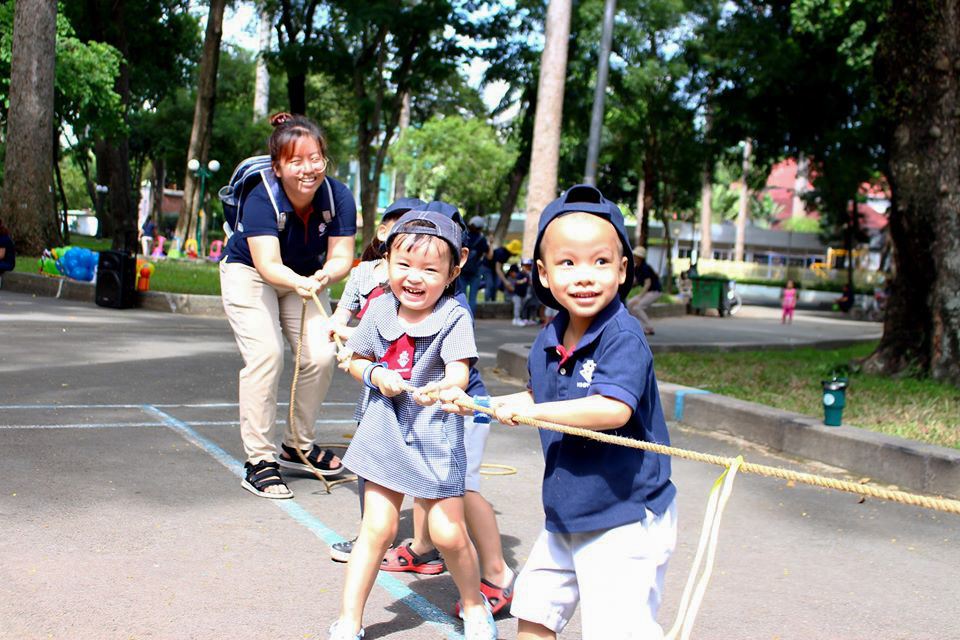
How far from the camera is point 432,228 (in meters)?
3.64

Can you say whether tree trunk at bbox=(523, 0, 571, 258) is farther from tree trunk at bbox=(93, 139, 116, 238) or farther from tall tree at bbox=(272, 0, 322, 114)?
tree trunk at bbox=(93, 139, 116, 238)

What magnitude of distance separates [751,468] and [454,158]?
163 ft

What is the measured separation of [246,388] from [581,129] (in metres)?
28.4

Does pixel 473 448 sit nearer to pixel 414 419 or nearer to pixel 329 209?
pixel 414 419

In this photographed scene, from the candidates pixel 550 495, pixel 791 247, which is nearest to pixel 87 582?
pixel 550 495

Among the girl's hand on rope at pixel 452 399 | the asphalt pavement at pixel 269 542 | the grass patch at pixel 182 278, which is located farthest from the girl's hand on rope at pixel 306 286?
the grass patch at pixel 182 278

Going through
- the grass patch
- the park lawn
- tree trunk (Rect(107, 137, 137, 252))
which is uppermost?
tree trunk (Rect(107, 137, 137, 252))

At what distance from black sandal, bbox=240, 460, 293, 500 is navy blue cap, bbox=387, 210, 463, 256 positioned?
82.2 inches

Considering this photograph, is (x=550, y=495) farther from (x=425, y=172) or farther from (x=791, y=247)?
(x=791, y=247)

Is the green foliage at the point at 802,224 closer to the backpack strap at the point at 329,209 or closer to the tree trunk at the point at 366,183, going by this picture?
the tree trunk at the point at 366,183

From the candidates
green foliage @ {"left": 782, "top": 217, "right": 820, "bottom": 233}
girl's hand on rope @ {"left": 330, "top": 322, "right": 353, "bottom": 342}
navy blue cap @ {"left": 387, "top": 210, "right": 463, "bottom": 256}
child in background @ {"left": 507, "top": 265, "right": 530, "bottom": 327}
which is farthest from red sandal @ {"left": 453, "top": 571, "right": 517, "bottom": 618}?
green foliage @ {"left": 782, "top": 217, "right": 820, "bottom": 233}

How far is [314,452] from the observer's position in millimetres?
5887

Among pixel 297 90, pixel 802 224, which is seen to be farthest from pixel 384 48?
pixel 802 224

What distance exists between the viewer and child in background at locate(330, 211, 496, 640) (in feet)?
11.4
